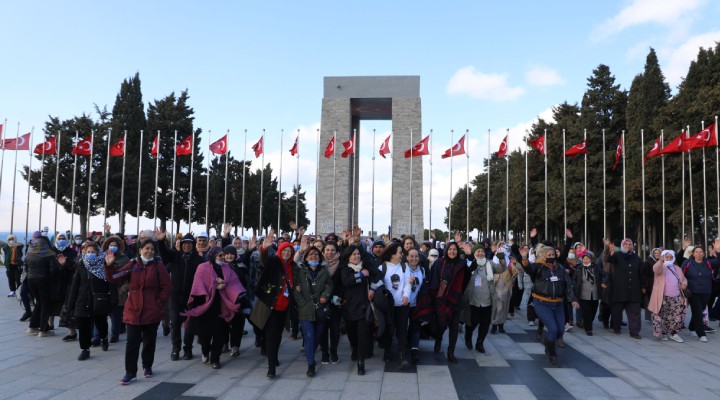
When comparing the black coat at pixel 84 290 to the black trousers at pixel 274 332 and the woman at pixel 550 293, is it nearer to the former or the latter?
the black trousers at pixel 274 332

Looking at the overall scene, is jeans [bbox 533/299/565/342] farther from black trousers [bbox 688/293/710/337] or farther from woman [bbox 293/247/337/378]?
black trousers [bbox 688/293/710/337]

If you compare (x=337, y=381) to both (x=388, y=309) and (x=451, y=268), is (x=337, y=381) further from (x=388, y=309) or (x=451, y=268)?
(x=451, y=268)

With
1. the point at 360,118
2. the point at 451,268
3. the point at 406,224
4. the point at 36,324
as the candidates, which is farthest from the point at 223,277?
the point at 360,118

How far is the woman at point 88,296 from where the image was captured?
7477mm

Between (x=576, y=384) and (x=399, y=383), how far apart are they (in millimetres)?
2175

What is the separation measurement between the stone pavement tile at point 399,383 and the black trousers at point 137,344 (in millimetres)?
2917

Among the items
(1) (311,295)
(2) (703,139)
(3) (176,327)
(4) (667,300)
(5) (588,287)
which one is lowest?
(3) (176,327)

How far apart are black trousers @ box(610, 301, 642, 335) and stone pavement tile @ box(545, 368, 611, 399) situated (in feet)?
11.5

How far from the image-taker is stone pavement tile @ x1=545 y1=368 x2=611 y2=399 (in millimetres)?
5906

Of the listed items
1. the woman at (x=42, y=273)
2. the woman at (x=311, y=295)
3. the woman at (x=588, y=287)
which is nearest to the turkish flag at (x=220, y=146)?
the woman at (x=42, y=273)

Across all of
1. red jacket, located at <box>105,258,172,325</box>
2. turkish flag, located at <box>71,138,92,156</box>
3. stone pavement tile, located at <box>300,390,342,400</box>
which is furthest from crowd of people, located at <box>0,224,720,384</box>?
turkish flag, located at <box>71,138,92,156</box>

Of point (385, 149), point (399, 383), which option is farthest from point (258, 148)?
point (399, 383)

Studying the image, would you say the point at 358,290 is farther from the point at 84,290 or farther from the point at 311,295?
the point at 84,290

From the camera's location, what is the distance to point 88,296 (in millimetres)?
7660
